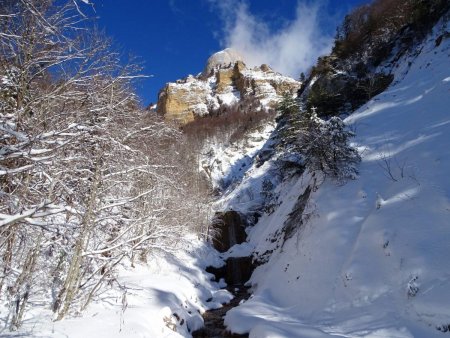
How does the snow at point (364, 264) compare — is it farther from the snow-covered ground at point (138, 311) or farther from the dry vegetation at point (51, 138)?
the dry vegetation at point (51, 138)

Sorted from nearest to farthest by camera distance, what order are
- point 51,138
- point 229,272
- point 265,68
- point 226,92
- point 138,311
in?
point 51,138, point 138,311, point 229,272, point 226,92, point 265,68

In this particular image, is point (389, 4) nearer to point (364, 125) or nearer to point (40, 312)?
point (364, 125)

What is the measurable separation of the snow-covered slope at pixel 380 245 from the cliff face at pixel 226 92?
75.0 meters

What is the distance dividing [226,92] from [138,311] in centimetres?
10034

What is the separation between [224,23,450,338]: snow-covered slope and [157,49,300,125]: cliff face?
246 feet

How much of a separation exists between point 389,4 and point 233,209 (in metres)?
22.1

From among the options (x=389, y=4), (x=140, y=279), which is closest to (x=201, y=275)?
(x=140, y=279)

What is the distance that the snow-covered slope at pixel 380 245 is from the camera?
566 centimetres

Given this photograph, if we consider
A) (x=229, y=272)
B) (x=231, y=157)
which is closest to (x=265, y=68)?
(x=231, y=157)

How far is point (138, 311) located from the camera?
8.52 m

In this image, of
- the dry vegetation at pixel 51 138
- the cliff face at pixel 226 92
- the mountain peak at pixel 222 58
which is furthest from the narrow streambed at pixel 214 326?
the mountain peak at pixel 222 58

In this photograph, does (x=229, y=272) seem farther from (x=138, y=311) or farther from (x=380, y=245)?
(x=380, y=245)

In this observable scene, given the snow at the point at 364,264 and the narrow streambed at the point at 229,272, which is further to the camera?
the narrow streambed at the point at 229,272

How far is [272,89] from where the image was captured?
9825cm
